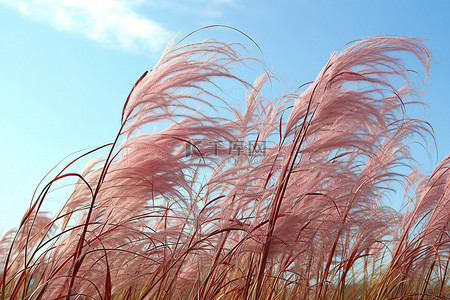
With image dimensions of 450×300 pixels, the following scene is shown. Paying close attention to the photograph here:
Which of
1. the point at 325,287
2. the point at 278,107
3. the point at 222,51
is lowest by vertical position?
the point at 325,287

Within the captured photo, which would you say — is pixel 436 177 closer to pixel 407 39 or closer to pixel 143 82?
pixel 407 39

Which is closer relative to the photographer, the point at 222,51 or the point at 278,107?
the point at 222,51

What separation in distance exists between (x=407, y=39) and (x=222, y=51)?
0.98 metres

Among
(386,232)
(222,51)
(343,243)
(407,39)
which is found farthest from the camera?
(386,232)

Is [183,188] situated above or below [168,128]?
below

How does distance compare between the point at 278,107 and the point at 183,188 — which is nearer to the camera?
the point at 183,188

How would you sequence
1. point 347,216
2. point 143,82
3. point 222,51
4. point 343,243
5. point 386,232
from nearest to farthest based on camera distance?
point 143,82 → point 222,51 → point 347,216 → point 343,243 → point 386,232

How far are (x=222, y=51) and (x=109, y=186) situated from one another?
33.4 inches

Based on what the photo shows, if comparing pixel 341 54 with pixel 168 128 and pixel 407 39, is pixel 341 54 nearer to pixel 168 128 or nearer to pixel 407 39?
pixel 407 39

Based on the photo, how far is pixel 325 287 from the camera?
9.79ft

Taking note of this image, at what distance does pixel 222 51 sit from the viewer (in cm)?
222

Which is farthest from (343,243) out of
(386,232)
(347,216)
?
(386,232)

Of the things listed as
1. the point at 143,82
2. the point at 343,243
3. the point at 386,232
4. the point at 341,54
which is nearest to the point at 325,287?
the point at 343,243

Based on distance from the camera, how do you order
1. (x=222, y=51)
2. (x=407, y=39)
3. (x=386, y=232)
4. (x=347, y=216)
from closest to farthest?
(x=222, y=51)
(x=407, y=39)
(x=347, y=216)
(x=386, y=232)
